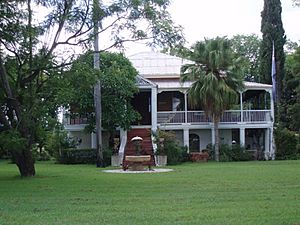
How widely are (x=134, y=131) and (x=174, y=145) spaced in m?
4.38

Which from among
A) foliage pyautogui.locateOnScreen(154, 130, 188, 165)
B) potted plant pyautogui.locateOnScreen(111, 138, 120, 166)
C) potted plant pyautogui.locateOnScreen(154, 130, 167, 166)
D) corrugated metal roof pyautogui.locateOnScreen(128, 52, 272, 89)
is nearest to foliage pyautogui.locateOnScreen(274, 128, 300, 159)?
corrugated metal roof pyautogui.locateOnScreen(128, 52, 272, 89)

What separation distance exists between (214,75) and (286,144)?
729 cm

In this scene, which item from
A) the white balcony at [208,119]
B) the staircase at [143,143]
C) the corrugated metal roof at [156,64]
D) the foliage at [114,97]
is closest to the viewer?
the staircase at [143,143]

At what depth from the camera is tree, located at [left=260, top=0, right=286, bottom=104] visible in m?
44.7

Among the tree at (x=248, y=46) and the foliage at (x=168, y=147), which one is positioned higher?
the tree at (x=248, y=46)

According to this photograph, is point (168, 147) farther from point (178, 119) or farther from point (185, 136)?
point (178, 119)

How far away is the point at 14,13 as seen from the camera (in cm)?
1997

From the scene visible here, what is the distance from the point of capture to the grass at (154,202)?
8922 mm

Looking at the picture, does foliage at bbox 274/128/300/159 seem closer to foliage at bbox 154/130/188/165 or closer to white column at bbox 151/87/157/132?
foliage at bbox 154/130/188/165

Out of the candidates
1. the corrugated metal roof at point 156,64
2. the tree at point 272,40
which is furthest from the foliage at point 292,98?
the corrugated metal roof at point 156,64

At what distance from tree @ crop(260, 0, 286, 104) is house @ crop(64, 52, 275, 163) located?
5.64 metres

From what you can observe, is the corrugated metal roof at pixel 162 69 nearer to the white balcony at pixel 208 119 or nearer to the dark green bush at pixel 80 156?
the white balcony at pixel 208 119

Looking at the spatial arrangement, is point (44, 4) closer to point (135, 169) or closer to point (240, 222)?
point (135, 169)

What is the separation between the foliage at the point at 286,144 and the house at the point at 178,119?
532mm
